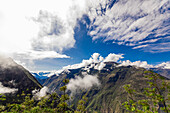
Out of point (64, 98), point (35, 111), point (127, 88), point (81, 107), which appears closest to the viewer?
point (127, 88)

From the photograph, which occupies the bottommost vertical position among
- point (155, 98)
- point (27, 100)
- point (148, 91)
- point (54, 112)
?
point (54, 112)

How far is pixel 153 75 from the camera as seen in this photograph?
1477cm

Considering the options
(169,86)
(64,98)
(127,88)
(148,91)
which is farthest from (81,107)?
(169,86)

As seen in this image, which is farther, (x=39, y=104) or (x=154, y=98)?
(x=39, y=104)

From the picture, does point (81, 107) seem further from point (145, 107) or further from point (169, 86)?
point (169, 86)

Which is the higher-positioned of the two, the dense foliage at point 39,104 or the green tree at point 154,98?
the green tree at point 154,98

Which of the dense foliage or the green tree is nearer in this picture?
the green tree

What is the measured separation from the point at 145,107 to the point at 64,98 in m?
22.1

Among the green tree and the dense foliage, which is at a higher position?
the green tree

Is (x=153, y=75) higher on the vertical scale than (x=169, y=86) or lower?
higher

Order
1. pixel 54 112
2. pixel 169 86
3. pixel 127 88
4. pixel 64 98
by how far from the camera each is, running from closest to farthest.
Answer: pixel 169 86, pixel 127 88, pixel 64 98, pixel 54 112

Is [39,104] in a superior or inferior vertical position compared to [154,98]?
inferior

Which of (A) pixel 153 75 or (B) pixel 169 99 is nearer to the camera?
(B) pixel 169 99

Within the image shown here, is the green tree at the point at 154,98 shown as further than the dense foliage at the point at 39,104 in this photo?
No
